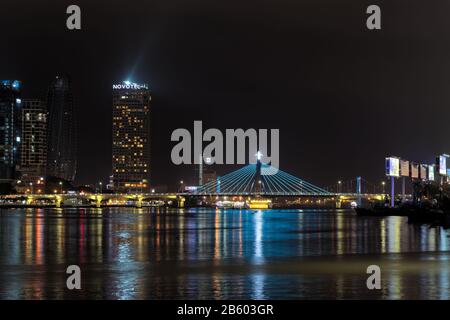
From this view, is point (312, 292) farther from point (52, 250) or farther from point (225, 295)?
point (52, 250)

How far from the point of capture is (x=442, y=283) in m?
22.2

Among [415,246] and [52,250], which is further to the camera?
[415,246]

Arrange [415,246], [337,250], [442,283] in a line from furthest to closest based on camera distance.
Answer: [415,246] → [337,250] → [442,283]

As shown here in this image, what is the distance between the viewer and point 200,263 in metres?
29.2
